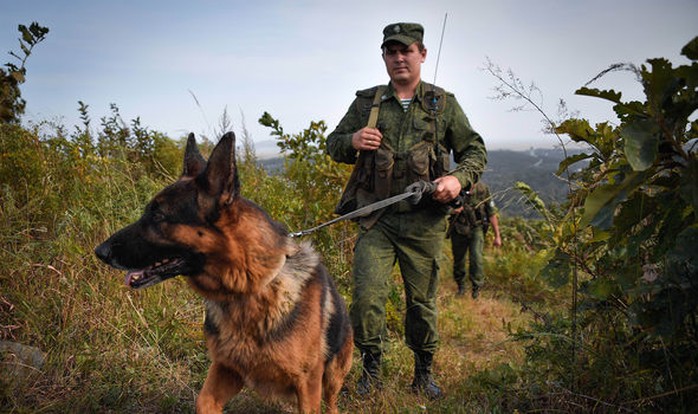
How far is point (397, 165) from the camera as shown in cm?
354

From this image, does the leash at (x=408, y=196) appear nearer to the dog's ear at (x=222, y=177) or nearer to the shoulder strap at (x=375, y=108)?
the shoulder strap at (x=375, y=108)

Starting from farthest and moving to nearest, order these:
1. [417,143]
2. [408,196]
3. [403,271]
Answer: [403,271]
[417,143]
[408,196]

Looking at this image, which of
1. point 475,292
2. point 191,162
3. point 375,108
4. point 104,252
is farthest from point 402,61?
point 475,292

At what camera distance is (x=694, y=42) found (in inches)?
60.9

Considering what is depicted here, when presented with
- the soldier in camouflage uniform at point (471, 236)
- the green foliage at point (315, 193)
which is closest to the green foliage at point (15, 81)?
the green foliage at point (315, 193)

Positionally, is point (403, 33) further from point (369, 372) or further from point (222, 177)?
point (369, 372)

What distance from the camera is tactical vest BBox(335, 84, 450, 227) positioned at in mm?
3490

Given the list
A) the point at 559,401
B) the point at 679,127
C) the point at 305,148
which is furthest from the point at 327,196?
the point at 679,127

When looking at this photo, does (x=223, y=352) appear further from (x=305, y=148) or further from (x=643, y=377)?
(x=305, y=148)

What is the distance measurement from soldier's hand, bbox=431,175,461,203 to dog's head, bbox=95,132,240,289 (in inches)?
58.2

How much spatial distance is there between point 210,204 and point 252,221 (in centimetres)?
24

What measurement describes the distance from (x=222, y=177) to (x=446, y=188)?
5.22 ft

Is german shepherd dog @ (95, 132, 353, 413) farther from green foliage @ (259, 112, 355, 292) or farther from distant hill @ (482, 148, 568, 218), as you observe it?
green foliage @ (259, 112, 355, 292)

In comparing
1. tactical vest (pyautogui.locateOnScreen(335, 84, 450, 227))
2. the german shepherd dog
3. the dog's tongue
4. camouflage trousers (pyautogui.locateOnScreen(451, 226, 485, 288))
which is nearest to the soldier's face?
tactical vest (pyautogui.locateOnScreen(335, 84, 450, 227))
